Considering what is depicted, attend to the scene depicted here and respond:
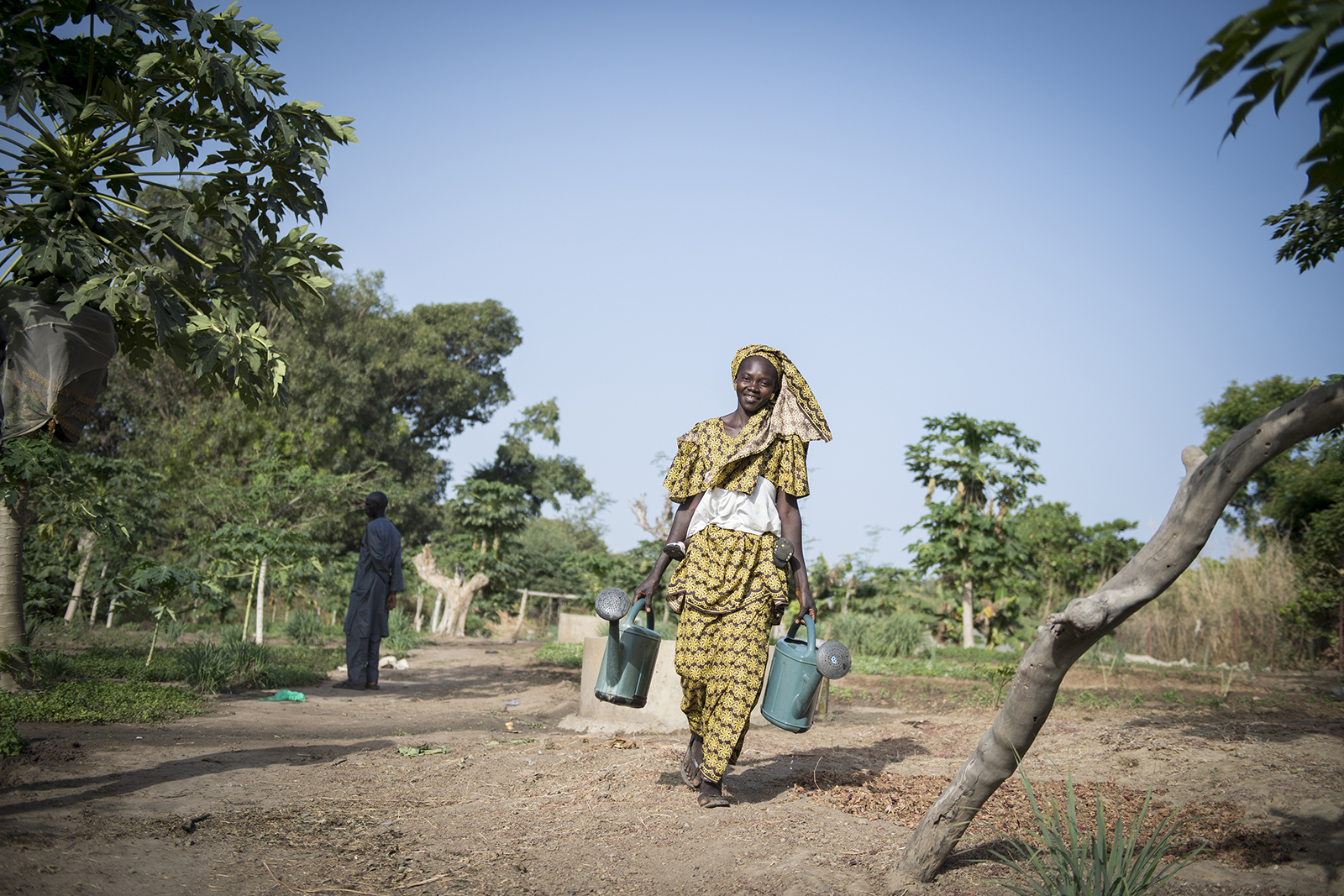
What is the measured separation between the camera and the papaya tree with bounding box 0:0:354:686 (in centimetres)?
465

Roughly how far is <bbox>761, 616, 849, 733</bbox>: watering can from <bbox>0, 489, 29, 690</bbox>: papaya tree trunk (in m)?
4.96

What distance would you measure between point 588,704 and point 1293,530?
1246 cm

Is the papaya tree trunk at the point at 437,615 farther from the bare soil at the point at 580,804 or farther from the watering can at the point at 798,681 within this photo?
the watering can at the point at 798,681

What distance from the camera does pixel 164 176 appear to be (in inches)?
201

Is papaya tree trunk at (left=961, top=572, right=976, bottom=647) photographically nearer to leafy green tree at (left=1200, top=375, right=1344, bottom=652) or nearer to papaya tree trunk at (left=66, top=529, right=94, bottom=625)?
leafy green tree at (left=1200, top=375, right=1344, bottom=652)

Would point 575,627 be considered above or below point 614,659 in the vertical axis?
below

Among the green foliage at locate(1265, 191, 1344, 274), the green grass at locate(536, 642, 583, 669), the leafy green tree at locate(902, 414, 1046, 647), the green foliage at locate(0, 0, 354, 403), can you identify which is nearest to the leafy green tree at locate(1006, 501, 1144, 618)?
the leafy green tree at locate(902, 414, 1046, 647)

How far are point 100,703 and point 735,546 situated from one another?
4.37 meters

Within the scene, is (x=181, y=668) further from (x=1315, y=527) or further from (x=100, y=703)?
(x=1315, y=527)

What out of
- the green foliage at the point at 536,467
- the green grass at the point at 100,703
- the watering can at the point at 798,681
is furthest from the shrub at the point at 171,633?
the green foliage at the point at 536,467

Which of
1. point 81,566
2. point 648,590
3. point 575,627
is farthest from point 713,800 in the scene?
point 575,627

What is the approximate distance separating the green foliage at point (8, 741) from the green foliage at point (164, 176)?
87.2 inches

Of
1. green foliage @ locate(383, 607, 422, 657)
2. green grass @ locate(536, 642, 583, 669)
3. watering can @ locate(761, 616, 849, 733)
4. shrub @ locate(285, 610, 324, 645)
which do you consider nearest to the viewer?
watering can @ locate(761, 616, 849, 733)

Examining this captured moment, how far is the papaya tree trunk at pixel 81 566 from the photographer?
8.66 metres
